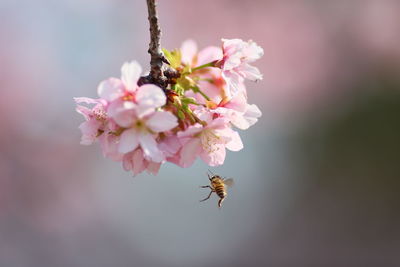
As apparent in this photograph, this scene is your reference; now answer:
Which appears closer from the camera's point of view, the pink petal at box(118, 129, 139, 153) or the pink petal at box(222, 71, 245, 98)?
the pink petal at box(118, 129, 139, 153)

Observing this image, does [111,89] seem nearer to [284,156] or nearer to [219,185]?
[219,185]

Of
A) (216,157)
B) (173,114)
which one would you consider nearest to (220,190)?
(216,157)

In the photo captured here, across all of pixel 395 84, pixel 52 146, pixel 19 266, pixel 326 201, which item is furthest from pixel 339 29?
pixel 19 266

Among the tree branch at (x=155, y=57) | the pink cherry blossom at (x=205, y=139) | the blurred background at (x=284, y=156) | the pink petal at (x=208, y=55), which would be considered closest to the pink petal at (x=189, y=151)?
the pink cherry blossom at (x=205, y=139)

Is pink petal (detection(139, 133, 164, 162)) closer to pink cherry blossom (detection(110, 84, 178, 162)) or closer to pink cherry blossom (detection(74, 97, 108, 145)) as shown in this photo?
pink cherry blossom (detection(110, 84, 178, 162))

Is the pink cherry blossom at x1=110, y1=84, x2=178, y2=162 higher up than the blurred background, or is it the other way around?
the blurred background

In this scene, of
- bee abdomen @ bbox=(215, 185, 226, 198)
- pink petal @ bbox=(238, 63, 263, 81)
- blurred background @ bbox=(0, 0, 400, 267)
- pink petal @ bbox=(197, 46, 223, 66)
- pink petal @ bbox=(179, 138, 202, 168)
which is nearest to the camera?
pink petal @ bbox=(179, 138, 202, 168)

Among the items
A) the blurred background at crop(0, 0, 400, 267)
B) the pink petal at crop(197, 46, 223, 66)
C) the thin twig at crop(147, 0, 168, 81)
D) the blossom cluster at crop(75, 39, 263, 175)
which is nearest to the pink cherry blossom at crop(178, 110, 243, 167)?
the blossom cluster at crop(75, 39, 263, 175)
